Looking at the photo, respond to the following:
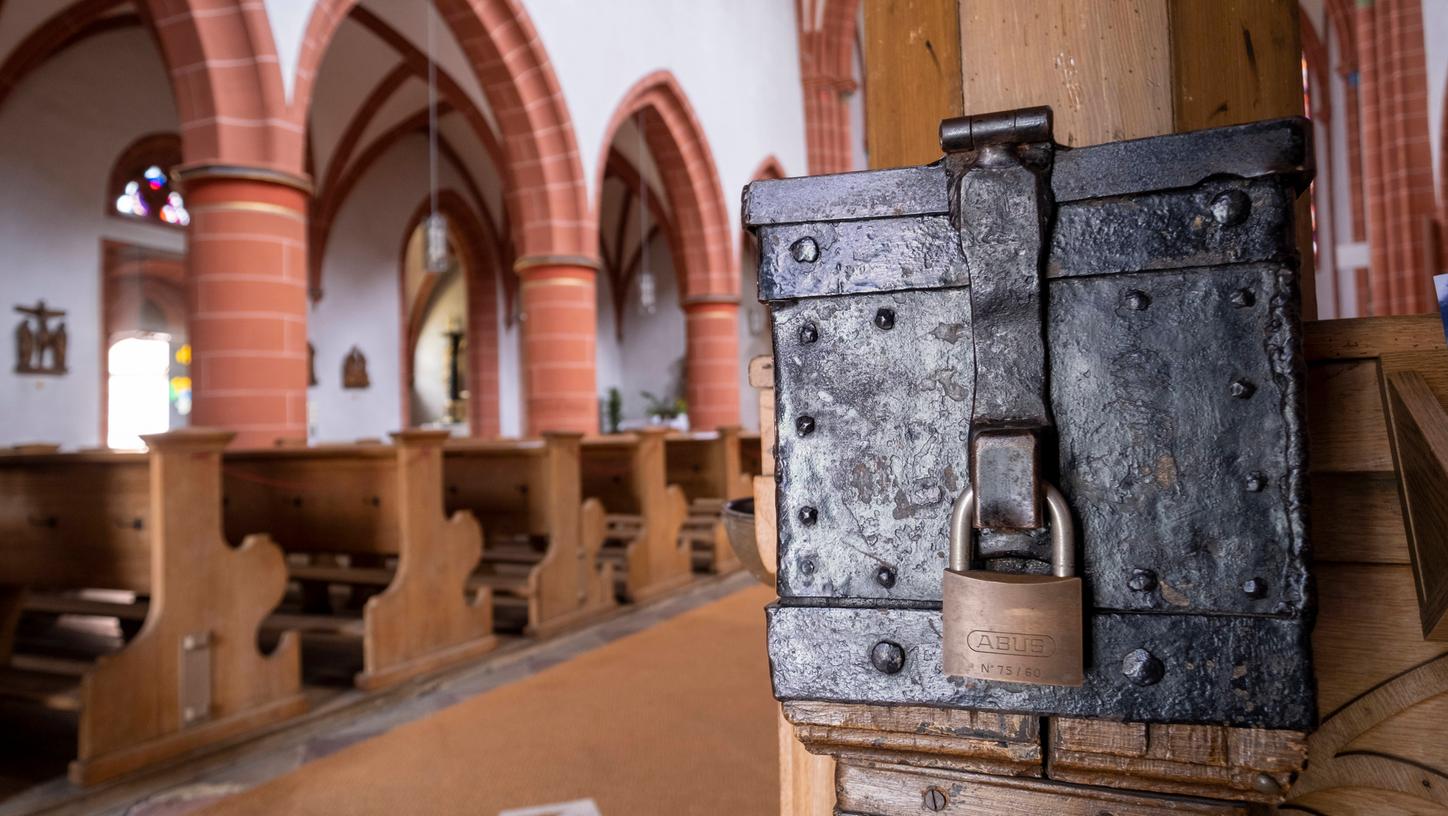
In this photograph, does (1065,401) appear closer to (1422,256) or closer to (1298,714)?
(1298,714)

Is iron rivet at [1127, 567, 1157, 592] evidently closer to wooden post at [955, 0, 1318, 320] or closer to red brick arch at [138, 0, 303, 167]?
wooden post at [955, 0, 1318, 320]

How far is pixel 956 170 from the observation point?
0.65 meters

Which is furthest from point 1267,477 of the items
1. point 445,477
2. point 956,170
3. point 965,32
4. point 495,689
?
point 445,477

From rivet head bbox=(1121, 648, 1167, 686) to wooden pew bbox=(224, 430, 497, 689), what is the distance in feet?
11.0

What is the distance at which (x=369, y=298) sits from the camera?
14484 millimetres

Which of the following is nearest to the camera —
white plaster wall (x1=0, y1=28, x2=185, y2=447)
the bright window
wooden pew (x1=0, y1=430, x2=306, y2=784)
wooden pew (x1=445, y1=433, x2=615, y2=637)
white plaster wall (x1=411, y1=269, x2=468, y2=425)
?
wooden pew (x1=0, y1=430, x2=306, y2=784)

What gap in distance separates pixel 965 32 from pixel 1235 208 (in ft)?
1.15

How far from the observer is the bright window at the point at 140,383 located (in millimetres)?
13953

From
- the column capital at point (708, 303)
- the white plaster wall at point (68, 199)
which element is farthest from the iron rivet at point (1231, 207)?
the white plaster wall at point (68, 199)

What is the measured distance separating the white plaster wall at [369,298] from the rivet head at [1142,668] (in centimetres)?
1419

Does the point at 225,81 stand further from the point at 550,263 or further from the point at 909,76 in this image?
the point at 909,76

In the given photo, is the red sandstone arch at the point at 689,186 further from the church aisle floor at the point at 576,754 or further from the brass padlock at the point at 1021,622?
the brass padlock at the point at 1021,622

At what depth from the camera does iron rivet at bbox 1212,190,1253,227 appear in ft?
1.97

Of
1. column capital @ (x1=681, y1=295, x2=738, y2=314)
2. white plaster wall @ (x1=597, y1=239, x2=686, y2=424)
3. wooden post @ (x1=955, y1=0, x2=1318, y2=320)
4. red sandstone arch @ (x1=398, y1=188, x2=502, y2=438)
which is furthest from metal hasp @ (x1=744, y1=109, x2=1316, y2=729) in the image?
white plaster wall @ (x1=597, y1=239, x2=686, y2=424)
